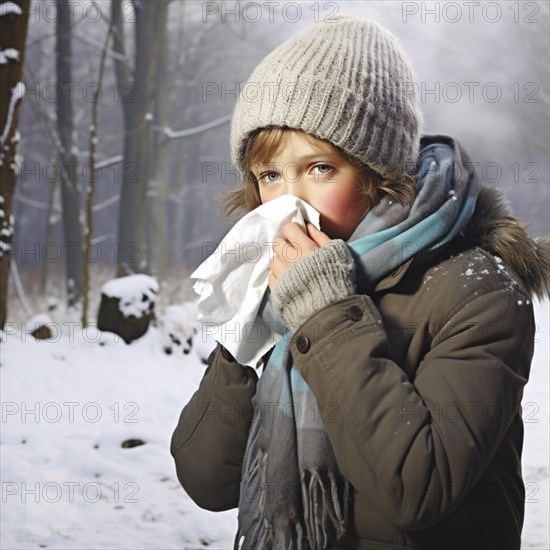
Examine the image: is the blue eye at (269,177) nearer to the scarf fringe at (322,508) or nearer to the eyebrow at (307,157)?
the eyebrow at (307,157)

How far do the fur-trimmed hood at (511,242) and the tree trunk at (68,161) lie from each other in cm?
1074

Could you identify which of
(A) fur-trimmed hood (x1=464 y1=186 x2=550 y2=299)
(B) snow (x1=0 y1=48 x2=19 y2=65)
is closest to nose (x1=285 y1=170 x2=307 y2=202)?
(A) fur-trimmed hood (x1=464 y1=186 x2=550 y2=299)

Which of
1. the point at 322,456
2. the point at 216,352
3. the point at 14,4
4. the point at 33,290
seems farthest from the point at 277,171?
the point at 33,290

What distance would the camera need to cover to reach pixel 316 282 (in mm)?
1567

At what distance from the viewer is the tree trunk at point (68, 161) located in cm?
1205

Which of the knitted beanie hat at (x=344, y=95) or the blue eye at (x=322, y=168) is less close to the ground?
the knitted beanie hat at (x=344, y=95)

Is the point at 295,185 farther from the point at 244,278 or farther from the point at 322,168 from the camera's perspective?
the point at 244,278

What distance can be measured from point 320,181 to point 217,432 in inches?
25.3

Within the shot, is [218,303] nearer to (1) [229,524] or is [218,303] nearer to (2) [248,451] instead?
(2) [248,451]

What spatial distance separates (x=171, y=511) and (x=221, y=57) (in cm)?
1692

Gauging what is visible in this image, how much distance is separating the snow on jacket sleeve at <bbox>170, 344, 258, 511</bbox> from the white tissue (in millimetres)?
79

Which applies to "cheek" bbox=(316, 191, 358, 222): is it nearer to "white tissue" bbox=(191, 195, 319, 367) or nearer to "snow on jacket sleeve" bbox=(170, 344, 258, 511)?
"white tissue" bbox=(191, 195, 319, 367)

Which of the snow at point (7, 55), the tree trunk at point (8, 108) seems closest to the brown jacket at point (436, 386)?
the tree trunk at point (8, 108)

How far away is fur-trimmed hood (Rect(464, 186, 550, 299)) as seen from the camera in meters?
1.69
